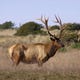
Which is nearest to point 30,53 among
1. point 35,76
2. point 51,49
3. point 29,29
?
point 51,49

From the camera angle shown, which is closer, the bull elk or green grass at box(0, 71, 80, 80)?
green grass at box(0, 71, 80, 80)

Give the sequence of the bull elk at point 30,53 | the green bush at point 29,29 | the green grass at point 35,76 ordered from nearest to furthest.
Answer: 1. the green grass at point 35,76
2. the bull elk at point 30,53
3. the green bush at point 29,29

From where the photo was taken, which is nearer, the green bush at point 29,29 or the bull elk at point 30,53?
the bull elk at point 30,53

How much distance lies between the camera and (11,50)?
20344 millimetres

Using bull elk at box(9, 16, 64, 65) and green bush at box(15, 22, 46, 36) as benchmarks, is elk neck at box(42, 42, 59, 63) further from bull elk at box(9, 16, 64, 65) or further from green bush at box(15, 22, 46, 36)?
green bush at box(15, 22, 46, 36)

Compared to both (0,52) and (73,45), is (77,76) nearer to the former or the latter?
(0,52)

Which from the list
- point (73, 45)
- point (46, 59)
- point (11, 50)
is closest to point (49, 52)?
point (46, 59)

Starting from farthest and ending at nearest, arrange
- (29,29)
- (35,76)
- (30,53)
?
(29,29) < (30,53) < (35,76)

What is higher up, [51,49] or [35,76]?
[35,76]

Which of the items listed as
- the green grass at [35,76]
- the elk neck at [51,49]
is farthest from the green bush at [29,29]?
the green grass at [35,76]

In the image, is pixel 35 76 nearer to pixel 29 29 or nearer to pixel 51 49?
pixel 51 49

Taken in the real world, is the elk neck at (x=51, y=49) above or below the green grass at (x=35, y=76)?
below

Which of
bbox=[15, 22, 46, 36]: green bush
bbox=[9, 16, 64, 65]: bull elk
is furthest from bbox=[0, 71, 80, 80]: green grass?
bbox=[15, 22, 46, 36]: green bush

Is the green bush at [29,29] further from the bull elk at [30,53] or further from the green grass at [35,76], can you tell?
the green grass at [35,76]
